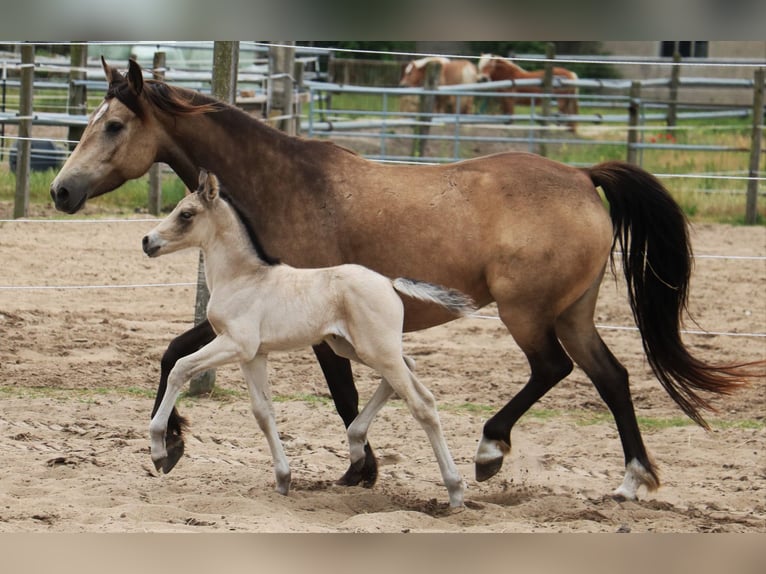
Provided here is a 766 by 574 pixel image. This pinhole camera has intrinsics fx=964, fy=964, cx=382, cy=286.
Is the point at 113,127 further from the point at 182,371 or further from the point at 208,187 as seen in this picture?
the point at 182,371

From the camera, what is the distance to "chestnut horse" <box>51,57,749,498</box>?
14.2 ft

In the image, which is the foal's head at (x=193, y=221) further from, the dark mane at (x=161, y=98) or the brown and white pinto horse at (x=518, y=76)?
the brown and white pinto horse at (x=518, y=76)

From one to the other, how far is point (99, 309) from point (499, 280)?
4.41m

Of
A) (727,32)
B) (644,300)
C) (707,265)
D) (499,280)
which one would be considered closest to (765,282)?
(707,265)

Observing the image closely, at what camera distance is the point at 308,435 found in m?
5.38

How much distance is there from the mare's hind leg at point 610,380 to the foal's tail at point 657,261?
0.24m

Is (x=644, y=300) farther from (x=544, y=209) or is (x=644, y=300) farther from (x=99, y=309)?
(x=99, y=309)

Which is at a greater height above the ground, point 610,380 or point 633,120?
point 633,120

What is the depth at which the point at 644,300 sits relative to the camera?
15.5ft

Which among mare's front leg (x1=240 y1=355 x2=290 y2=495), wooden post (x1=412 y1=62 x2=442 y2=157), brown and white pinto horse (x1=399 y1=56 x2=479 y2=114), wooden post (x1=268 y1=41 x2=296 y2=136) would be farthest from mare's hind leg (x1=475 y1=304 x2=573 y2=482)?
brown and white pinto horse (x1=399 y1=56 x2=479 y2=114)

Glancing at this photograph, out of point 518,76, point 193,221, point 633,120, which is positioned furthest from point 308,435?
point 518,76

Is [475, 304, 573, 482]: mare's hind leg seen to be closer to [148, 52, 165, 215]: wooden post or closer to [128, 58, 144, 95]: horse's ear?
[128, 58, 144, 95]: horse's ear

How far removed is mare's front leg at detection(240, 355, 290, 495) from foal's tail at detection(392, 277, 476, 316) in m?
0.70

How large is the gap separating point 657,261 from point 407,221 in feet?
4.16
